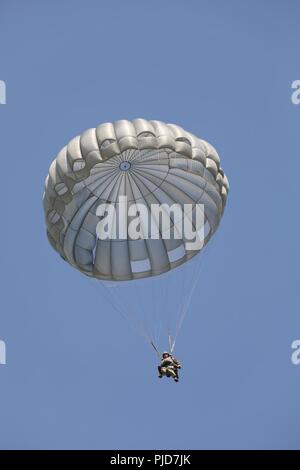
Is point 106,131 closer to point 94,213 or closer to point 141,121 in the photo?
point 141,121

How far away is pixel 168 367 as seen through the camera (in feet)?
103

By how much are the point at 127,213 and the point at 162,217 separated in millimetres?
1125

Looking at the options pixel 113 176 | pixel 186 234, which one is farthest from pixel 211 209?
pixel 113 176

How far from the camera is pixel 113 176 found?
32312 millimetres

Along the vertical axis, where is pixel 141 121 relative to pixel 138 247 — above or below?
above

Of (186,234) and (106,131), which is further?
(186,234)

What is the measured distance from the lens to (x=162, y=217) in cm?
3309

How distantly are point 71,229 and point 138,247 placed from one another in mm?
Result: 2277

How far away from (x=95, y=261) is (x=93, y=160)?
4337mm

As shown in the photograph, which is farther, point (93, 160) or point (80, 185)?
point (80, 185)

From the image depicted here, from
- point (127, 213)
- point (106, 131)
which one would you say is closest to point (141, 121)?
point (106, 131)

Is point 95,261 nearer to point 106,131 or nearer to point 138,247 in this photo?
point 138,247

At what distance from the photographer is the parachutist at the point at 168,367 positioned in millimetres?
31234

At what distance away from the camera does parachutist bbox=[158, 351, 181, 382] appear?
31234 millimetres
